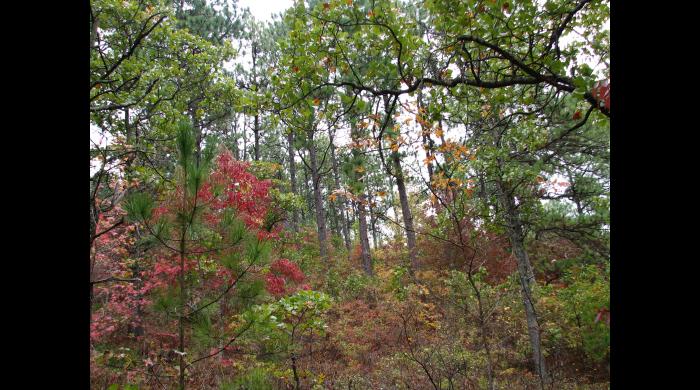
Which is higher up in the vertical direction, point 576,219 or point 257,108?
point 257,108

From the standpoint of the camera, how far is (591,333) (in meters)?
5.84

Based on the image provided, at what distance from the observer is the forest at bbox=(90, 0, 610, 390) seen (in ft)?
7.84

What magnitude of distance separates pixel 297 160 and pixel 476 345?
55.6 feet

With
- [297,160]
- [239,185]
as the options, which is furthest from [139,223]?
[297,160]

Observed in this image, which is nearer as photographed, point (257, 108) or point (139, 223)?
point (139, 223)

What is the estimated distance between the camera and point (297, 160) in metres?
22.1

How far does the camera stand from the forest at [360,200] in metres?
2.39

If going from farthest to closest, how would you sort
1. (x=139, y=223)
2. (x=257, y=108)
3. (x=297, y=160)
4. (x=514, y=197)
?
(x=297, y=160) → (x=514, y=197) → (x=257, y=108) → (x=139, y=223)

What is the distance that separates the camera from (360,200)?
12.3ft

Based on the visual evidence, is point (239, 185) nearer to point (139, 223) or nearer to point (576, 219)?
point (139, 223)
